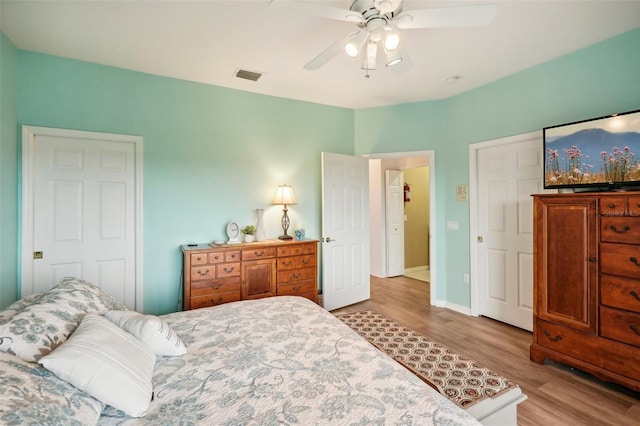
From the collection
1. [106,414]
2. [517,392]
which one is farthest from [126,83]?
[517,392]

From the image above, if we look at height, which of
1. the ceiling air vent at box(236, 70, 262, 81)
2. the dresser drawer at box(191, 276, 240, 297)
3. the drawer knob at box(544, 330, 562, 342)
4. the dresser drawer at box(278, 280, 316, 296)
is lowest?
the drawer knob at box(544, 330, 562, 342)

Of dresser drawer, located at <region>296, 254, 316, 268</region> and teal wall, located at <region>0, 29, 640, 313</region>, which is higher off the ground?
teal wall, located at <region>0, 29, 640, 313</region>

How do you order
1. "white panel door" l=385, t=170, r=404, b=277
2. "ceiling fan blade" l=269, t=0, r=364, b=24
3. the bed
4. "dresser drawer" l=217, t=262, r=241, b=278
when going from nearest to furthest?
the bed < "ceiling fan blade" l=269, t=0, r=364, b=24 < "dresser drawer" l=217, t=262, r=241, b=278 < "white panel door" l=385, t=170, r=404, b=277

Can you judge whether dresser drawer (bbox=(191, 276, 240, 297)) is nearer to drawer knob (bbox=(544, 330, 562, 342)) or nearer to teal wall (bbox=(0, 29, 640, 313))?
teal wall (bbox=(0, 29, 640, 313))

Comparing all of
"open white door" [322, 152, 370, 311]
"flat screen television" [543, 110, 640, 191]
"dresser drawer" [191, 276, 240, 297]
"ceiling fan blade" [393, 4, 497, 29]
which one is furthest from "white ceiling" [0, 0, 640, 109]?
"dresser drawer" [191, 276, 240, 297]

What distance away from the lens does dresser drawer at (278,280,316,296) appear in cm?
341

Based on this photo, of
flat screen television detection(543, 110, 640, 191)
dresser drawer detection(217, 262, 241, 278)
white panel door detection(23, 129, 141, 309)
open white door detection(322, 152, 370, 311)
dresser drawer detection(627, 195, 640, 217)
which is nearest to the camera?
dresser drawer detection(627, 195, 640, 217)

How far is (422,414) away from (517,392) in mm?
1250

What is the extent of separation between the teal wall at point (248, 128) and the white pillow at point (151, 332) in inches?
70.1

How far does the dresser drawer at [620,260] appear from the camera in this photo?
2.02 m

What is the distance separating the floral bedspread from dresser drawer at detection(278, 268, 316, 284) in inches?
65.4

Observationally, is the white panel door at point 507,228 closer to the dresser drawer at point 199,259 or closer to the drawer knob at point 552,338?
the drawer knob at point 552,338

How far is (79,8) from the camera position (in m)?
2.10

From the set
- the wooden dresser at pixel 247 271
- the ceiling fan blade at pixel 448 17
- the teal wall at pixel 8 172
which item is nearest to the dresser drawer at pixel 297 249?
the wooden dresser at pixel 247 271
